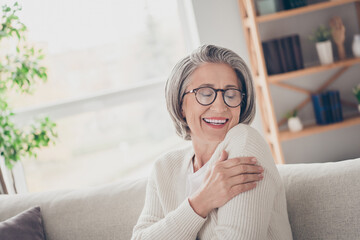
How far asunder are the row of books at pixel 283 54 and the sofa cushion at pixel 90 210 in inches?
62.6

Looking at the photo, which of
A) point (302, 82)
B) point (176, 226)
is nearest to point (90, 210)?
point (176, 226)

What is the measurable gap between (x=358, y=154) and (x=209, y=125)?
92.7 inches

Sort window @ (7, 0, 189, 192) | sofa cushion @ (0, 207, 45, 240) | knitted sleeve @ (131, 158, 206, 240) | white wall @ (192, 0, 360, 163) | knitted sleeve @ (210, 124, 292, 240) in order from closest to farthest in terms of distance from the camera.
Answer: knitted sleeve @ (210, 124, 292, 240) < knitted sleeve @ (131, 158, 206, 240) < sofa cushion @ (0, 207, 45, 240) < white wall @ (192, 0, 360, 163) < window @ (7, 0, 189, 192)

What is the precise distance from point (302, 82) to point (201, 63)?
2020 mm

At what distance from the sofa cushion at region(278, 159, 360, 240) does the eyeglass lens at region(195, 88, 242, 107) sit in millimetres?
338

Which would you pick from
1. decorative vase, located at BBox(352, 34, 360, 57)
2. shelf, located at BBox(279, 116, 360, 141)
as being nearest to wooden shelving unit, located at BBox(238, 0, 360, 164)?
shelf, located at BBox(279, 116, 360, 141)

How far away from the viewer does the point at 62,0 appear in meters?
3.06

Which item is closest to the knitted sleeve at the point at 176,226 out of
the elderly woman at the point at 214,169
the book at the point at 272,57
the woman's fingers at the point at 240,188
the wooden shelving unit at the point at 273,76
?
the elderly woman at the point at 214,169

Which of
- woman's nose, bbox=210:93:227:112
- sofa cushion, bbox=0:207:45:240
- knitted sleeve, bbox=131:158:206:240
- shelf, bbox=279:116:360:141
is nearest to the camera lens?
knitted sleeve, bbox=131:158:206:240

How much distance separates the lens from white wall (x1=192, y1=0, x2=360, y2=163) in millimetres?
2938

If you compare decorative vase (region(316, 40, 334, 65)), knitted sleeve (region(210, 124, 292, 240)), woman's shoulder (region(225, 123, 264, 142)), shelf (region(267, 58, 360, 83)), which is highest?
decorative vase (region(316, 40, 334, 65))

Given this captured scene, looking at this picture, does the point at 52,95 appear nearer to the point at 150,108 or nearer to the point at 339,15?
the point at 150,108

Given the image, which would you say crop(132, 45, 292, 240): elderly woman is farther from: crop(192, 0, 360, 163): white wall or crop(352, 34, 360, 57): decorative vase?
crop(352, 34, 360, 57): decorative vase

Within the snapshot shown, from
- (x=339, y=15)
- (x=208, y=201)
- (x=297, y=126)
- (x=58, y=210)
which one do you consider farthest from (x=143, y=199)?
(x=339, y=15)
